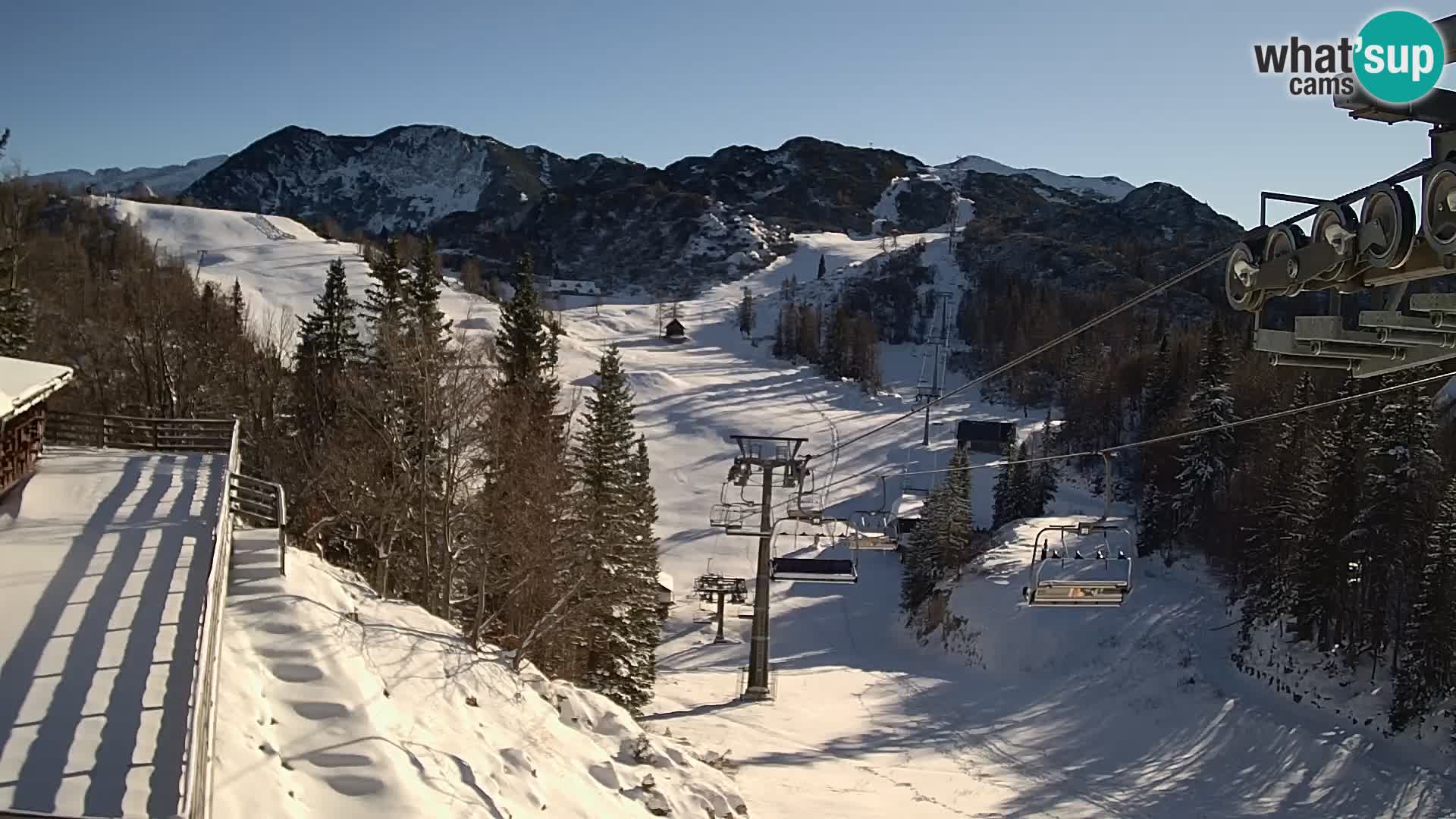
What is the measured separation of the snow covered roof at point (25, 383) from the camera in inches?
565

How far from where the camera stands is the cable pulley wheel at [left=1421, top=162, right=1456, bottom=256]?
413 centimetres

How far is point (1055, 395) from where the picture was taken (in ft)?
325

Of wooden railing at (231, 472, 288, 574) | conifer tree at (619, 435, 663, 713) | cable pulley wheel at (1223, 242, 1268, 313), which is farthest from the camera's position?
conifer tree at (619, 435, 663, 713)

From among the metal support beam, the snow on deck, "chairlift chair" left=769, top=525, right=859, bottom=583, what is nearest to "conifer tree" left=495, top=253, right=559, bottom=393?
the metal support beam

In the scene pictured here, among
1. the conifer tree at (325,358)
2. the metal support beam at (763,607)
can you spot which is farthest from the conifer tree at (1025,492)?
the conifer tree at (325,358)

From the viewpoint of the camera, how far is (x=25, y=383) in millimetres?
15641

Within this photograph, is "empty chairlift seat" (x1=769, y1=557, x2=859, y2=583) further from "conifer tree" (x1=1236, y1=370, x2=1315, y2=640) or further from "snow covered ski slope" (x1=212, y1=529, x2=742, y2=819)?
"conifer tree" (x1=1236, y1=370, x2=1315, y2=640)

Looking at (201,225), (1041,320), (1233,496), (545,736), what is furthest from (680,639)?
(201,225)

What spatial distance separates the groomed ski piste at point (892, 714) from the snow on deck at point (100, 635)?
794mm

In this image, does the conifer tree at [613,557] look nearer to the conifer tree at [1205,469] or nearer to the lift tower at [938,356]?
the conifer tree at [1205,469]

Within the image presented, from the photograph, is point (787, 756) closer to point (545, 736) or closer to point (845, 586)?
point (545, 736)

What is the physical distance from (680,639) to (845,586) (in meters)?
12.6

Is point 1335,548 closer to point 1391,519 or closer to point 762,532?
point 1391,519

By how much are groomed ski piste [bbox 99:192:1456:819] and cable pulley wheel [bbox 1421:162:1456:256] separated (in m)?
8.83
